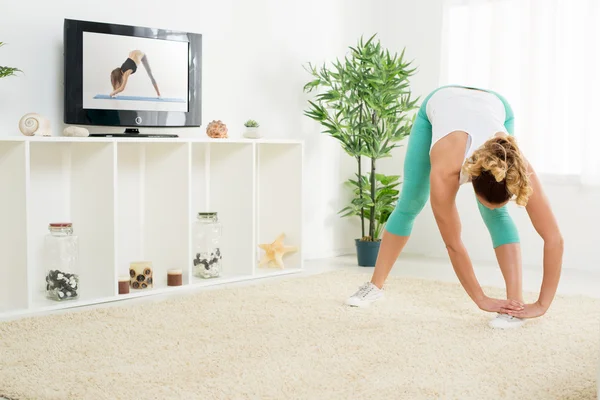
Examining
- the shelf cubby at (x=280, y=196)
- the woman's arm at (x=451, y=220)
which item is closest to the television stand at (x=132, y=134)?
the shelf cubby at (x=280, y=196)

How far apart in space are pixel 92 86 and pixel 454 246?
73.5 inches

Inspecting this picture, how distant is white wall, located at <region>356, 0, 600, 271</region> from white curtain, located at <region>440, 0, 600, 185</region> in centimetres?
17

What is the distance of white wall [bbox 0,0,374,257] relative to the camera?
3.45m

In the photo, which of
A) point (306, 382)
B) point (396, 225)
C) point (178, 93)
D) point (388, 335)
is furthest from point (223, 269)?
point (306, 382)

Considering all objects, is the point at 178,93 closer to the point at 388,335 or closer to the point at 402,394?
the point at 388,335

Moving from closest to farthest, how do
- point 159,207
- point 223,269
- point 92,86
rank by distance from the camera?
point 92,86 → point 159,207 → point 223,269

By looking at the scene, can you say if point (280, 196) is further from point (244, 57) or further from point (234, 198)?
point (244, 57)

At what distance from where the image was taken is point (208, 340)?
266cm

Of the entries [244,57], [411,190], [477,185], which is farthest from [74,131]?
[477,185]

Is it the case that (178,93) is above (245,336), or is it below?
above

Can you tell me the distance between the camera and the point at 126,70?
144 inches

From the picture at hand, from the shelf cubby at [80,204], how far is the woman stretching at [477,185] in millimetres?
1155

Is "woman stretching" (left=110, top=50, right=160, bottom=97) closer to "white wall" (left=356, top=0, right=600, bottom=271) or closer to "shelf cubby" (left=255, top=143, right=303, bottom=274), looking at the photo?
"shelf cubby" (left=255, top=143, right=303, bottom=274)

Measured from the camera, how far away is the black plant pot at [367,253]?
4531 mm
